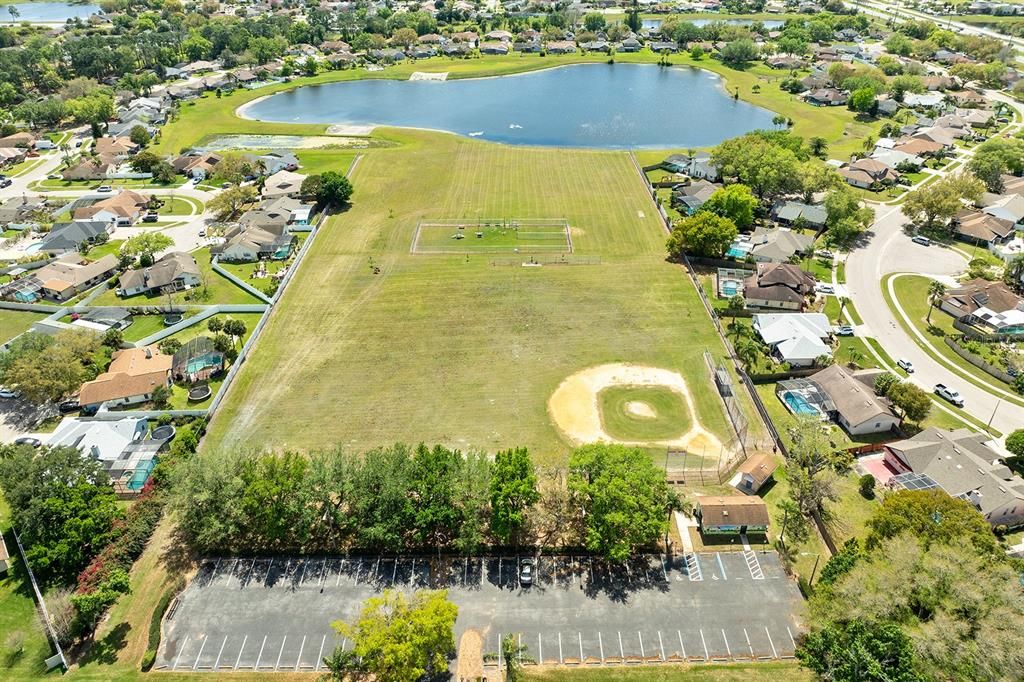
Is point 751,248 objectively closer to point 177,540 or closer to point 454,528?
point 454,528

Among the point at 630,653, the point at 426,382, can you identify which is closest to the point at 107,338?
the point at 426,382

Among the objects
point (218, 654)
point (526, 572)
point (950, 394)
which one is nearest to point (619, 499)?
point (526, 572)

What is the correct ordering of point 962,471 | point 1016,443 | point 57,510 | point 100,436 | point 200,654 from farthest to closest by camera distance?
point 100,436 → point 1016,443 → point 962,471 → point 57,510 → point 200,654

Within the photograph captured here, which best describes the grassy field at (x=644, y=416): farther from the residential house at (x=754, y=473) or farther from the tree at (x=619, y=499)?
the tree at (x=619, y=499)

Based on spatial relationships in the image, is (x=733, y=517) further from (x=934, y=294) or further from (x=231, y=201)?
(x=231, y=201)

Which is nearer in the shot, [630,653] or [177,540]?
[630,653]

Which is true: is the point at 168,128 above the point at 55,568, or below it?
above
